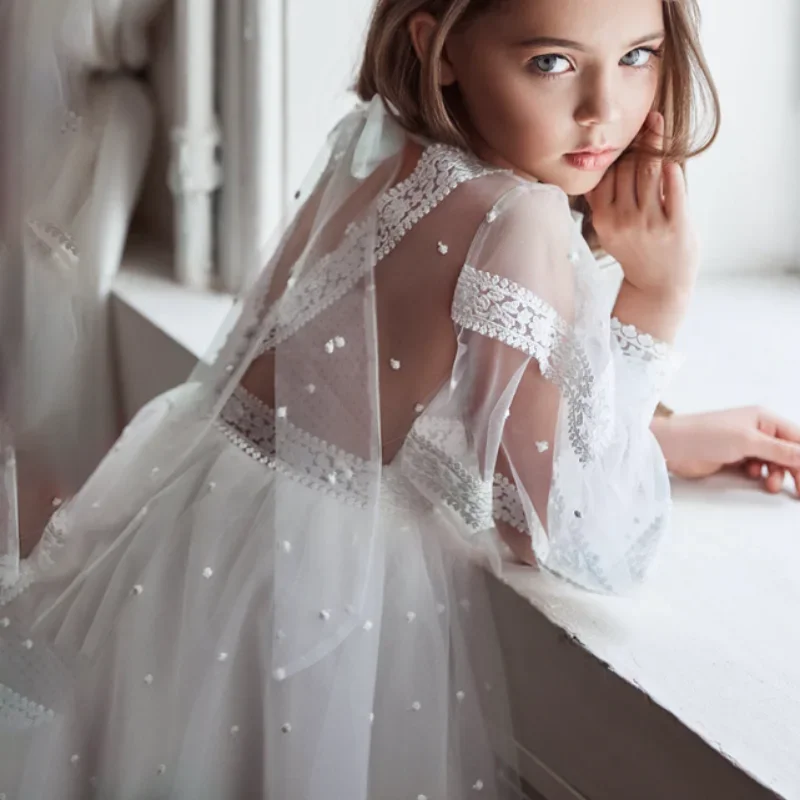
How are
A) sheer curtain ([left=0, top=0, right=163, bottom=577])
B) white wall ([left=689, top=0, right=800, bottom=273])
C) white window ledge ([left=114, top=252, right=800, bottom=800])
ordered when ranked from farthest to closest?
1. white wall ([left=689, top=0, right=800, bottom=273])
2. sheer curtain ([left=0, top=0, right=163, bottom=577])
3. white window ledge ([left=114, top=252, right=800, bottom=800])

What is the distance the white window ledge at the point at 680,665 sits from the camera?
63cm

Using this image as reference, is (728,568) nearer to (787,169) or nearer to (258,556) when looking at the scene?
(258,556)

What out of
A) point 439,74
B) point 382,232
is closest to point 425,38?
point 439,74

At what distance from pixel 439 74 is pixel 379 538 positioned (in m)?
0.33

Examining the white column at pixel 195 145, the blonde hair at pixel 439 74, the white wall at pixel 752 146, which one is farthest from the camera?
the white column at pixel 195 145

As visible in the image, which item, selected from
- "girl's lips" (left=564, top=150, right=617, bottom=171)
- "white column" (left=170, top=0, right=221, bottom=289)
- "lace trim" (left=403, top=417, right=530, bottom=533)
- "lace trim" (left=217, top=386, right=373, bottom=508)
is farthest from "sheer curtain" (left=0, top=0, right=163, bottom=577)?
"girl's lips" (left=564, top=150, right=617, bottom=171)

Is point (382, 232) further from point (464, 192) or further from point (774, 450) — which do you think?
point (774, 450)

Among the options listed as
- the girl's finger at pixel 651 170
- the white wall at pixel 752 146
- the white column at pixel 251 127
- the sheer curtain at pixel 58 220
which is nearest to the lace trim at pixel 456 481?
the girl's finger at pixel 651 170

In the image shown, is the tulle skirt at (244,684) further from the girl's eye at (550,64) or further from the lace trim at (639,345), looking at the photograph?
the girl's eye at (550,64)

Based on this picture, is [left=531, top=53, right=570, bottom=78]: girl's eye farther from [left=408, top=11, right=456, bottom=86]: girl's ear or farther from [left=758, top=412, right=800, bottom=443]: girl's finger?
[left=758, top=412, right=800, bottom=443]: girl's finger

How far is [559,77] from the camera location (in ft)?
2.33

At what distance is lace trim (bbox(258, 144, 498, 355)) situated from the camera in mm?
753

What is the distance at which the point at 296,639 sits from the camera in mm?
→ 732

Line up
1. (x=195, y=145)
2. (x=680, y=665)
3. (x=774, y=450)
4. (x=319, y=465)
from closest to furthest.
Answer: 1. (x=680, y=665)
2. (x=319, y=465)
3. (x=774, y=450)
4. (x=195, y=145)
